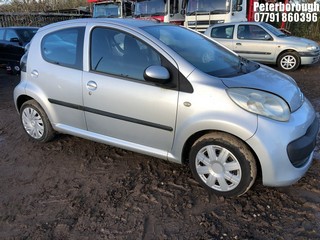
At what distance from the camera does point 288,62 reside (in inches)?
367

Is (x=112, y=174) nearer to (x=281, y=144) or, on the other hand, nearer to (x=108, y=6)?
(x=281, y=144)

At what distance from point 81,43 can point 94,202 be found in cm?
177

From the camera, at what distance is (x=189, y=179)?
10.8 ft

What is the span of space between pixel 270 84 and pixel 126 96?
142 cm

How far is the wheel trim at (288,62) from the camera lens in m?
9.27

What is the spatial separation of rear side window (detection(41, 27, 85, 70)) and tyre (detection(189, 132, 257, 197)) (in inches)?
66.5

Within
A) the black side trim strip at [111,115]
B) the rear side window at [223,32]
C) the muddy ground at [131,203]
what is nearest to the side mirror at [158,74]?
the black side trim strip at [111,115]

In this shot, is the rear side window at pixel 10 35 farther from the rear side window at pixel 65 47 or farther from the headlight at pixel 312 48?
the headlight at pixel 312 48

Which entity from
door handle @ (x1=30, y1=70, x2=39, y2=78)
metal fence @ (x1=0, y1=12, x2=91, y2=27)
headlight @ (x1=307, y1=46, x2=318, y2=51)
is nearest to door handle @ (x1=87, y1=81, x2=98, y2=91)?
door handle @ (x1=30, y1=70, x2=39, y2=78)

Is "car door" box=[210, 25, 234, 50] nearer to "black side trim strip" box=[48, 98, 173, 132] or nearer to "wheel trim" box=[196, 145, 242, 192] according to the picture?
"black side trim strip" box=[48, 98, 173, 132]

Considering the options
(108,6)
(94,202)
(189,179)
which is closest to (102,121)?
(94,202)

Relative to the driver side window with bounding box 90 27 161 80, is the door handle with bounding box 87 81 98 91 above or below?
below

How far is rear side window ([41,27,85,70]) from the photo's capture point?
11.6 ft

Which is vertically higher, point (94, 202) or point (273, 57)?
point (273, 57)
